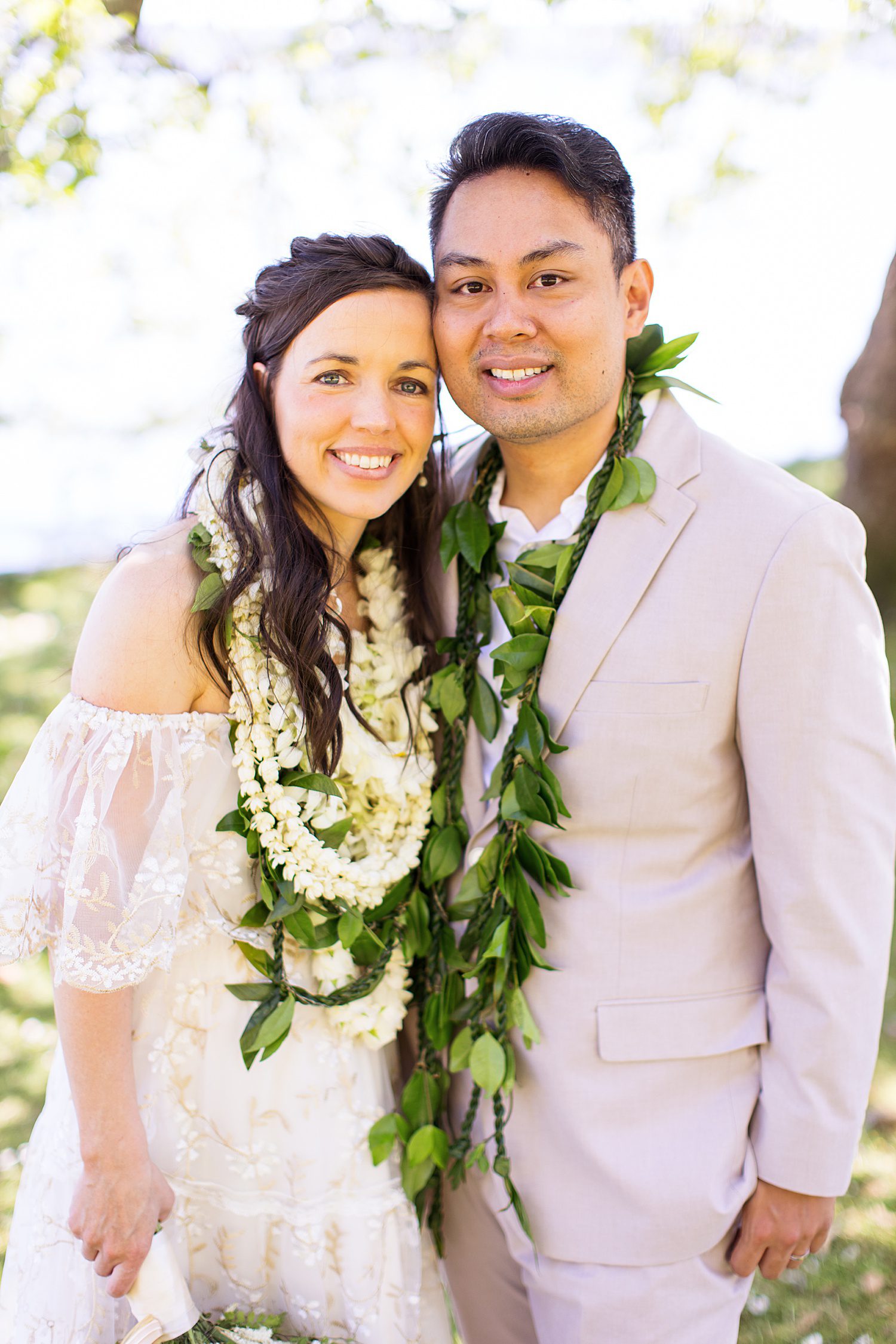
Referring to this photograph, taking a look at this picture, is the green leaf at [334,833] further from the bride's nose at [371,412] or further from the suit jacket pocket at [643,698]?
the bride's nose at [371,412]

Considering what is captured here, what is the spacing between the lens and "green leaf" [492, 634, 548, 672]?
2068 millimetres

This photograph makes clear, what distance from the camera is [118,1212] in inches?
72.0

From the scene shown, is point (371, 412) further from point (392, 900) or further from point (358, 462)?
point (392, 900)

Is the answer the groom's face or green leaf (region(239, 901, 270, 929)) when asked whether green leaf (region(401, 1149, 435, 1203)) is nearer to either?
green leaf (region(239, 901, 270, 929))

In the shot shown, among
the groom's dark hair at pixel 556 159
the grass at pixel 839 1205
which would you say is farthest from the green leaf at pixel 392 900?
the groom's dark hair at pixel 556 159

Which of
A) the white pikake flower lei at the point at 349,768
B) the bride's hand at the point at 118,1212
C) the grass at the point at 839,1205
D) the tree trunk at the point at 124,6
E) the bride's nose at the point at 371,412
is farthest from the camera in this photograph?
the tree trunk at the point at 124,6

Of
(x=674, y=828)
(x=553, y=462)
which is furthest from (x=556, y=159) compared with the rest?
(x=674, y=828)

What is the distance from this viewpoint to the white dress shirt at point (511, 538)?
2211 millimetres

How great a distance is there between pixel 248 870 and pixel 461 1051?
1.91ft

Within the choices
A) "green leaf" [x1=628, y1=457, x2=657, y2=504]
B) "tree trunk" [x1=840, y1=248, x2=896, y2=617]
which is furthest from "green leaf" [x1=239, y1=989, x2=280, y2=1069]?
"tree trunk" [x1=840, y1=248, x2=896, y2=617]

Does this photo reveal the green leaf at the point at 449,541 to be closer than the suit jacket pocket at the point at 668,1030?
No

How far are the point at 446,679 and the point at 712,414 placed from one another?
21.3 ft

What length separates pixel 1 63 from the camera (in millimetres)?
3609

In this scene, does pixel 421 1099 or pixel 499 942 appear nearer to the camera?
pixel 499 942
